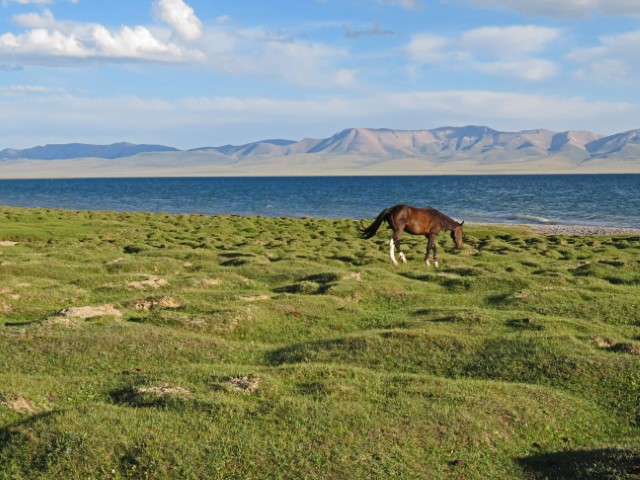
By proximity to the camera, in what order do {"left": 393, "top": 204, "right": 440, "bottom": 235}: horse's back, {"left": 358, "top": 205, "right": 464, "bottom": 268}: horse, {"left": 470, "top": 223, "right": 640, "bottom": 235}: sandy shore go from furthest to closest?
{"left": 470, "top": 223, "right": 640, "bottom": 235}: sandy shore → {"left": 393, "top": 204, "right": 440, "bottom": 235}: horse's back → {"left": 358, "top": 205, "right": 464, "bottom": 268}: horse

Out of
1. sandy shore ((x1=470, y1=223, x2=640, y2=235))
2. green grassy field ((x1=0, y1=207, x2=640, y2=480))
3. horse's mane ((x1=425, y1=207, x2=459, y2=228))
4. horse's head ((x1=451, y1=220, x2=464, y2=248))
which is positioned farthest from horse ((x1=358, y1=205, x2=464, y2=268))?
sandy shore ((x1=470, y1=223, x2=640, y2=235))

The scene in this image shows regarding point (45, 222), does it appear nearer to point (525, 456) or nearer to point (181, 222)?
point (181, 222)

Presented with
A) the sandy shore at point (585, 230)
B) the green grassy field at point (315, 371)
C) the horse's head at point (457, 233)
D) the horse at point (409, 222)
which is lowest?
the sandy shore at point (585, 230)

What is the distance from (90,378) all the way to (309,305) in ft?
32.9

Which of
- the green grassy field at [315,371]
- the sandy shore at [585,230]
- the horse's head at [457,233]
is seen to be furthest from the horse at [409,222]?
→ the sandy shore at [585,230]

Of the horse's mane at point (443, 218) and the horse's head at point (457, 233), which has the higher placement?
the horse's mane at point (443, 218)

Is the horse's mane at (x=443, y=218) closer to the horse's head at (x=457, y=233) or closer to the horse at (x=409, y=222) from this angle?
the horse at (x=409, y=222)

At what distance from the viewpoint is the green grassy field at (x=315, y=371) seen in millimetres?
11797

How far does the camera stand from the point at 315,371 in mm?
16609

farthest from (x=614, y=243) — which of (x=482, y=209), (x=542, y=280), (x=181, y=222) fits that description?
(x=482, y=209)

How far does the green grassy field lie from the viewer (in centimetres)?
1180

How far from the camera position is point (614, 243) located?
52656mm

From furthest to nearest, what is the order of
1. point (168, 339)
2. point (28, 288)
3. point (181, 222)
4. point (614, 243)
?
point (181, 222)
point (614, 243)
point (28, 288)
point (168, 339)

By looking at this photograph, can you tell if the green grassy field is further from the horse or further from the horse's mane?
the horse's mane
